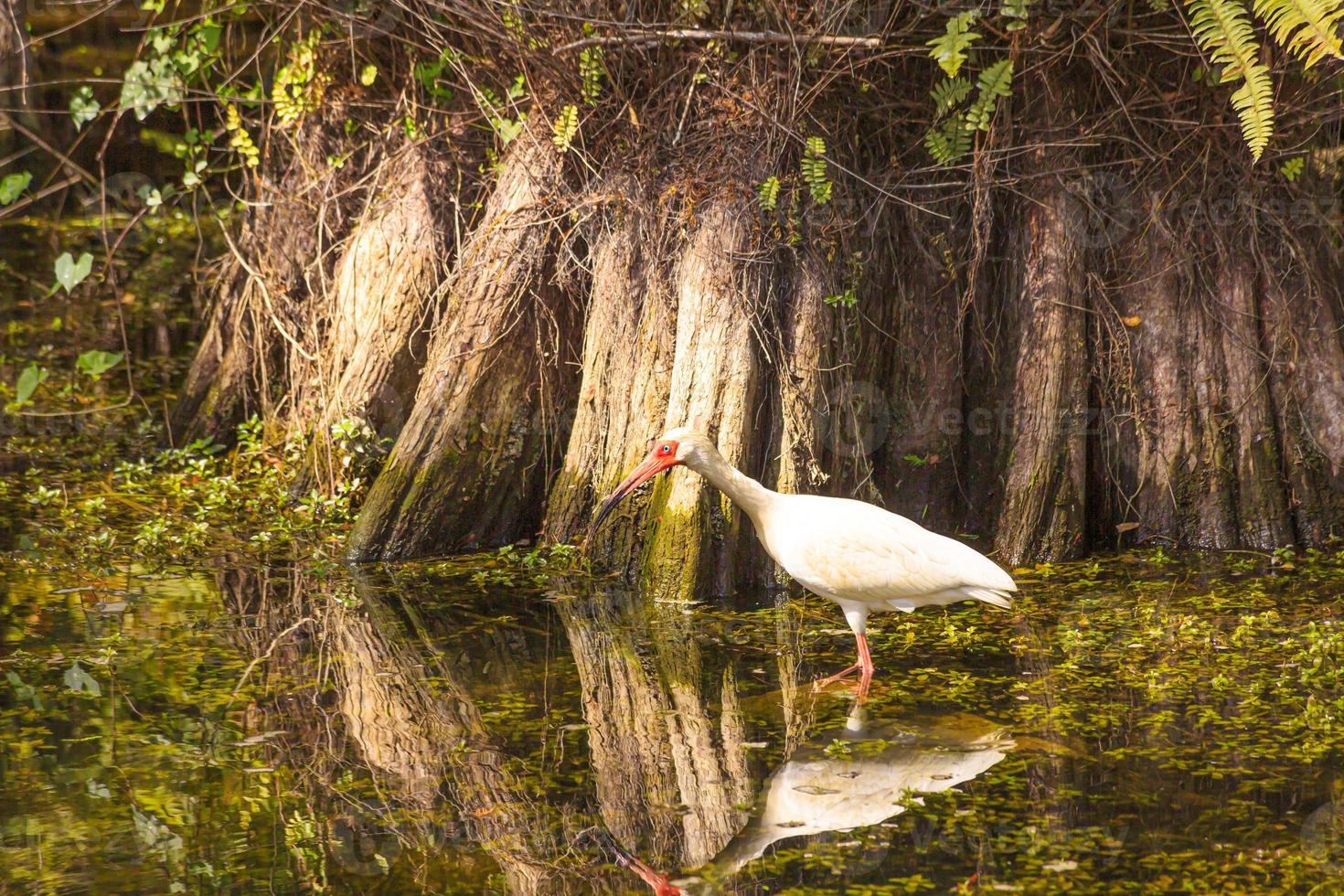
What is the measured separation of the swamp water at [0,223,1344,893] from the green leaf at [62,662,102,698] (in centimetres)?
2

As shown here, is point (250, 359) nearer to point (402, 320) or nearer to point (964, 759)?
point (402, 320)

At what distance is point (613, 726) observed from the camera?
19.3ft

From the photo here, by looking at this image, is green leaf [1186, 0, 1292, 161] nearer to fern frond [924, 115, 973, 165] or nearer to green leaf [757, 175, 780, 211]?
fern frond [924, 115, 973, 165]

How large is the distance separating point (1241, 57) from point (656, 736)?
4.19 m

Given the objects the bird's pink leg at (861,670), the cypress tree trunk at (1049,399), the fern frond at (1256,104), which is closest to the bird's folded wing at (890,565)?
the bird's pink leg at (861,670)

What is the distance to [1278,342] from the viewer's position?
8016 millimetres

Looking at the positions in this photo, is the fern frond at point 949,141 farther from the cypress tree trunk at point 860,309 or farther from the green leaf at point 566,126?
the green leaf at point 566,126

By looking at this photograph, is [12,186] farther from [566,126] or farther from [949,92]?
[949,92]

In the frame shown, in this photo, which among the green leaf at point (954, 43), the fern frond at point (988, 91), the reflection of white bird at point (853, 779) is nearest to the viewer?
the reflection of white bird at point (853, 779)

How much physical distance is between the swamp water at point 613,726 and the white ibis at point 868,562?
0.30 metres

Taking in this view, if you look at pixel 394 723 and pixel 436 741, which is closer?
pixel 436 741

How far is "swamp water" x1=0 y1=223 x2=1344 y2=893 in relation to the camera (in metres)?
4.69

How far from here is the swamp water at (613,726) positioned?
4.69 metres

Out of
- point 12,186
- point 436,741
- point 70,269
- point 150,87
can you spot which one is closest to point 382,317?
point 70,269
